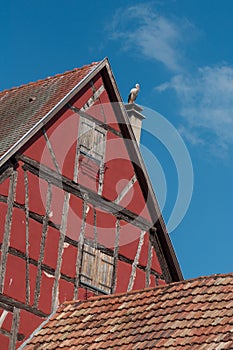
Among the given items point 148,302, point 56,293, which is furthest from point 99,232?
point 148,302

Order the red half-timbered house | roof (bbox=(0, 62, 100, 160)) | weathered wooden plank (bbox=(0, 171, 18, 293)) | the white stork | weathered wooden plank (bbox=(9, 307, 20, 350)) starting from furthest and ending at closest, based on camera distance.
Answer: the white stork → roof (bbox=(0, 62, 100, 160)) → the red half-timbered house → weathered wooden plank (bbox=(0, 171, 18, 293)) → weathered wooden plank (bbox=(9, 307, 20, 350))

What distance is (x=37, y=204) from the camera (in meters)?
20.8

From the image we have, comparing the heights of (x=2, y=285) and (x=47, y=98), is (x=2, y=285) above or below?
below

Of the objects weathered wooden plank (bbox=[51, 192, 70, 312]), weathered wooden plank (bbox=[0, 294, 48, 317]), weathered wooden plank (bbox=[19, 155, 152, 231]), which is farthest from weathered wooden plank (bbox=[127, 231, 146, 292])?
weathered wooden plank (bbox=[0, 294, 48, 317])

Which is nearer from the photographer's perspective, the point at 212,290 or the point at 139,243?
the point at 212,290

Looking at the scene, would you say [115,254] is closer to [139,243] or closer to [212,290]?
[139,243]

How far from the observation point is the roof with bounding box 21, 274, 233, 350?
46.3ft

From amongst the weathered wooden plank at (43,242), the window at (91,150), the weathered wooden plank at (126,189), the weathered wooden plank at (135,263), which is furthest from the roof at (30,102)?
the weathered wooden plank at (135,263)

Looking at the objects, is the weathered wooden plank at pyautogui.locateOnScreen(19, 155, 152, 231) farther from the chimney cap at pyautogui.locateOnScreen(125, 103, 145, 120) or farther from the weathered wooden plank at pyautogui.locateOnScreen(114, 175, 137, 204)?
the chimney cap at pyautogui.locateOnScreen(125, 103, 145, 120)

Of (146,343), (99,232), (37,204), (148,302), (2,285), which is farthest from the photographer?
(99,232)

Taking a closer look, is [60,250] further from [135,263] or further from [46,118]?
[46,118]

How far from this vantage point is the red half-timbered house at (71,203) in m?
20.1

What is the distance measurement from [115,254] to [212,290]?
7252 millimetres

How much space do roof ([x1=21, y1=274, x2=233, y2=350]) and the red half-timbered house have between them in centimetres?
306
